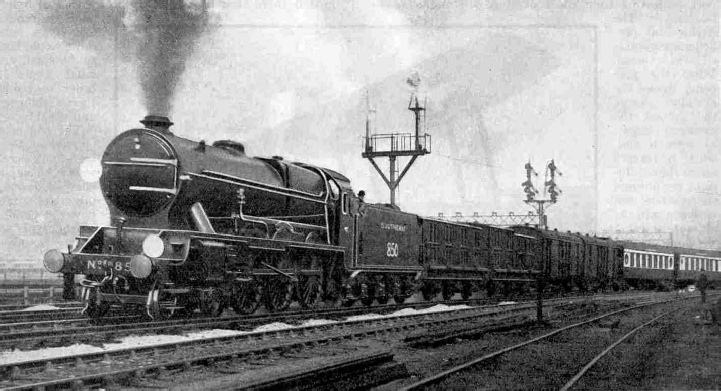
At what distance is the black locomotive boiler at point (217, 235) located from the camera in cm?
1310

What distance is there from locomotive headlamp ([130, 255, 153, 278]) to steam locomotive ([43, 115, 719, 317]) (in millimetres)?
22

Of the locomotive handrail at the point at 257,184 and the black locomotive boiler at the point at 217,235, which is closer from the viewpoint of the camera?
the black locomotive boiler at the point at 217,235

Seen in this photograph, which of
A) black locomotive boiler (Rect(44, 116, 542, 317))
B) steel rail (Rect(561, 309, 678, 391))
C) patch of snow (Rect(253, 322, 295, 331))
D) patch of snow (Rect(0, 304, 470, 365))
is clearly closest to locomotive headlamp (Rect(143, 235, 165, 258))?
black locomotive boiler (Rect(44, 116, 542, 317))

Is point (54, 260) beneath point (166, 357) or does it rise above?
above

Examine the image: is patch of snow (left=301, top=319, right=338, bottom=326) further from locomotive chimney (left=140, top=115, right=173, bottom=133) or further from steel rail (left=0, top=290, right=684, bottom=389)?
locomotive chimney (left=140, top=115, right=173, bottom=133)

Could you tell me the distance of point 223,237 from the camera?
1380 cm

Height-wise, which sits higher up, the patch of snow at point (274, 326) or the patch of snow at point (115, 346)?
the patch of snow at point (115, 346)

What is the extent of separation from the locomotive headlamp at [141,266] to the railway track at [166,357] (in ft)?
5.31

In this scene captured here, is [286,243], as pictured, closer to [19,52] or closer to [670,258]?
[19,52]

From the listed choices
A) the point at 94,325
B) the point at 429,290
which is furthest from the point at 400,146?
the point at 94,325

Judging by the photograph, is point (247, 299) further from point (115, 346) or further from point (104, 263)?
point (115, 346)

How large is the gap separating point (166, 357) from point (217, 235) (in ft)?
12.2

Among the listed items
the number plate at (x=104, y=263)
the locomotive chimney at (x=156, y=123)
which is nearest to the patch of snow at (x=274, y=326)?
the number plate at (x=104, y=263)

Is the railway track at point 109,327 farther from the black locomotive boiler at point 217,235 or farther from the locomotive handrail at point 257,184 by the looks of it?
the locomotive handrail at point 257,184
